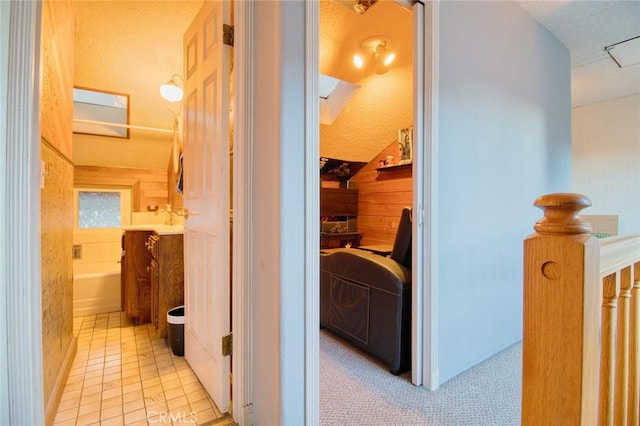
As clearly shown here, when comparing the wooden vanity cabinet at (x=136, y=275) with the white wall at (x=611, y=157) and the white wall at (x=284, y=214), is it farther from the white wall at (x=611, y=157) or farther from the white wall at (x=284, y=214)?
the white wall at (x=611, y=157)

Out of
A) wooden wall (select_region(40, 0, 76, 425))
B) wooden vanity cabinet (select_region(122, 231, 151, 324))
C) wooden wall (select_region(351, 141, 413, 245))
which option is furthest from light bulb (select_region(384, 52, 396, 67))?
wooden vanity cabinet (select_region(122, 231, 151, 324))

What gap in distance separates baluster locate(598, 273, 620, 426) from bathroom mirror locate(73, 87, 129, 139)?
3.71 m

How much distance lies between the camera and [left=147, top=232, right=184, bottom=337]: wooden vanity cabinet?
2098 millimetres

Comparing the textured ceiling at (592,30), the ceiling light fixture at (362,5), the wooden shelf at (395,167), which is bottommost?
the wooden shelf at (395,167)

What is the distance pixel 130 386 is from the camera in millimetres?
1635

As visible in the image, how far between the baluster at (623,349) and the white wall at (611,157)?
3788 mm

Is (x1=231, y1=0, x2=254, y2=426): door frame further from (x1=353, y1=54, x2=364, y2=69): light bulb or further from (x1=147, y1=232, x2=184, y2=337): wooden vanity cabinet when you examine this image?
(x1=353, y1=54, x2=364, y2=69): light bulb

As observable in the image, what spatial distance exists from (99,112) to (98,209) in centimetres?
115

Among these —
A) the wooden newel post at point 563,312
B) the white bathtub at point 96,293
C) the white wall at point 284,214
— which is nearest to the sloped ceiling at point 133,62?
the white bathtub at point 96,293

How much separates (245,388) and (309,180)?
1015mm

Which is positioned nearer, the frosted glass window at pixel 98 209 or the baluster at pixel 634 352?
the baluster at pixel 634 352

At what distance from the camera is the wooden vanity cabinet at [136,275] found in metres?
2.42

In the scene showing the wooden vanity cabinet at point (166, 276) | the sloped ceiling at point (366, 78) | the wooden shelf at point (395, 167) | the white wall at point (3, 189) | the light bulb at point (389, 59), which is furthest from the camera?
the wooden shelf at point (395, 167)

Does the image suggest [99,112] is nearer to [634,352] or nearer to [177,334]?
[177,334]
